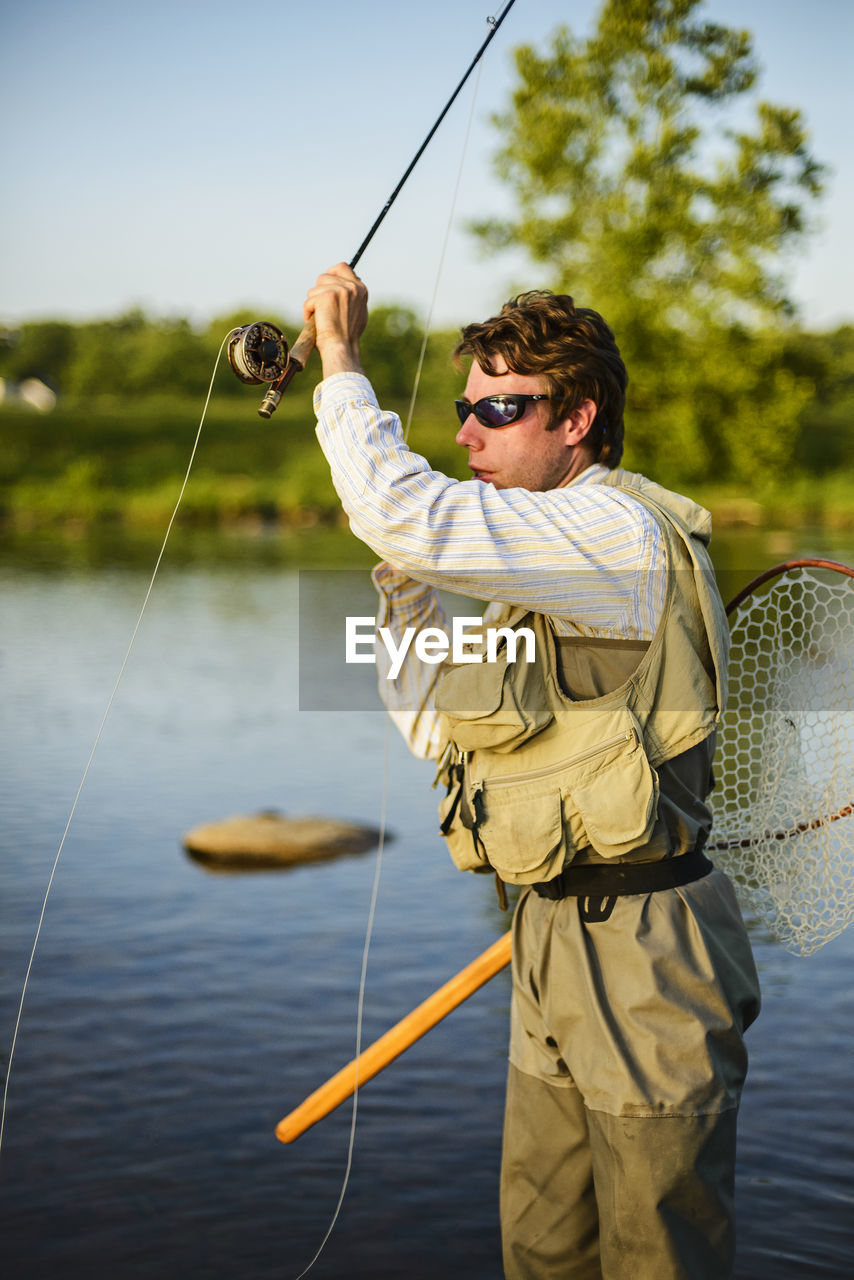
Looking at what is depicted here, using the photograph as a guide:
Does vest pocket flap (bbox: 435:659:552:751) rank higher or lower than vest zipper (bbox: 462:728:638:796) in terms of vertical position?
higher

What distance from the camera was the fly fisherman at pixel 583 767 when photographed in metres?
1.98

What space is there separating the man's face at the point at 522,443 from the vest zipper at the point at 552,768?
45 centimetres

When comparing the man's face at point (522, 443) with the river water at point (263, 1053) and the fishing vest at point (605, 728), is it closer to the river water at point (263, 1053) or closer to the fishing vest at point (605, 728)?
the fishing vest at point (605, 728)

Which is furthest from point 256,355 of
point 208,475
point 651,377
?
point 208,475

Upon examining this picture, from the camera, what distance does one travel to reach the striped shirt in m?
1.92

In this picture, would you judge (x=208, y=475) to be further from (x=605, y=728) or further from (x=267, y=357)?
(x=605, y=728)

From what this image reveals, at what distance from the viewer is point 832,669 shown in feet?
9.96

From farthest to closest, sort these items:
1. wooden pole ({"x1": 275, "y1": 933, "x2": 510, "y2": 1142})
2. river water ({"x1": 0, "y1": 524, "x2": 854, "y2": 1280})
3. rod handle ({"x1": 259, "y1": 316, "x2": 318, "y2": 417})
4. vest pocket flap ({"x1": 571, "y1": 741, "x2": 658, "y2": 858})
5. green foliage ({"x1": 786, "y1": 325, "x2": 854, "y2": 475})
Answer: green foliage ({"x1": 786, "y1": 325, "x2": 854, "y2": 475}) < river water ({"x1": 0, "y1": 524, "x2": 854, "y2": 1280}) < wooden pole ({"x1": 275, "y1": 933, "x2": 510, "y2": 1142}) < rod handle ({"x1": 259, "y1": 316, "x2": 318, "y2": 417}) < vest pocket flap ({"x1": 571, "y1": 741, "x2": 658, "y2": 858})

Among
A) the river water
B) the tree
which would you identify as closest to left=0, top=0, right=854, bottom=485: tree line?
the tree

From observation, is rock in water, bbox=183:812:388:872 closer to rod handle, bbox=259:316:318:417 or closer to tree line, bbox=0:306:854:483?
tree line, bbox=0:306:854:483

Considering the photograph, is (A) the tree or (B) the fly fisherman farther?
(A) the tree

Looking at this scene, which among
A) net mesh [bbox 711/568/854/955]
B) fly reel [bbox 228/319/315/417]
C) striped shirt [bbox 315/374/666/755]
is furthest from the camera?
net mesh [bbox 711/568/854/955]

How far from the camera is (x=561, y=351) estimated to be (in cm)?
223

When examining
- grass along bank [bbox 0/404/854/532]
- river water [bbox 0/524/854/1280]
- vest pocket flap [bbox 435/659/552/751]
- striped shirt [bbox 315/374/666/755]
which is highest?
grass along bank [bbox 0/404/854/532]
